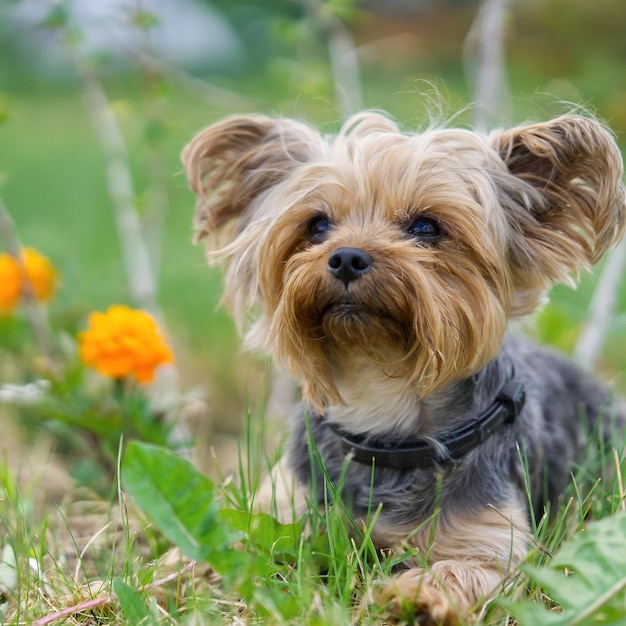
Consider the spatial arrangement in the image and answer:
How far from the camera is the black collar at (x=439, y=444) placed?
115 inches

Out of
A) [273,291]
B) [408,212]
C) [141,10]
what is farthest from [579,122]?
[141,10]

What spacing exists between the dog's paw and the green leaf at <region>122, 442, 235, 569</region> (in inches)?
18.9

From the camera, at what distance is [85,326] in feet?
16.1

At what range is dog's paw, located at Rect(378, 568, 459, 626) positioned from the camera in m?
2.34

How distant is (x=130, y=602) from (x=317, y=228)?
1300mm

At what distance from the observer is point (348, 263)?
2676 mm

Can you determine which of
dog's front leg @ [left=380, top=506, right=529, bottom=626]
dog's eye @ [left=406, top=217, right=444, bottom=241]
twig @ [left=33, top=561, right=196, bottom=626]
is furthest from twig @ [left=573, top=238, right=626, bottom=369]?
twig @ [left=33, top=561, right=196, bottom=626]

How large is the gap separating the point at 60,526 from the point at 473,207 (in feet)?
6.58

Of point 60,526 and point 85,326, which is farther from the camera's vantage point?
point 85,326

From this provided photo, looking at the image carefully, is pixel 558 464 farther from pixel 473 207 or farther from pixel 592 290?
pixel 592 290

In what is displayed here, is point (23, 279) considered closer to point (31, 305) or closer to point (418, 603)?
point (31, 305)

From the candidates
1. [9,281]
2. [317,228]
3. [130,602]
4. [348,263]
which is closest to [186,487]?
[130,602]

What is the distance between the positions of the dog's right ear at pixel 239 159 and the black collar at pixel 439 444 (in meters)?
0.97

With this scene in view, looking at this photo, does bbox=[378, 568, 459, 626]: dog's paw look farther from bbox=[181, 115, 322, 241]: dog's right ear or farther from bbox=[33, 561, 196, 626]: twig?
bbox=[181, 115, 322, 241]: dog's right ear
